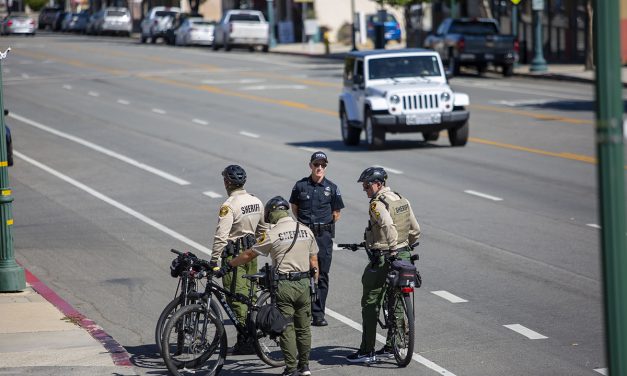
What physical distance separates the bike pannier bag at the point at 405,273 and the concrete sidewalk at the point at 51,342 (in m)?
2.48

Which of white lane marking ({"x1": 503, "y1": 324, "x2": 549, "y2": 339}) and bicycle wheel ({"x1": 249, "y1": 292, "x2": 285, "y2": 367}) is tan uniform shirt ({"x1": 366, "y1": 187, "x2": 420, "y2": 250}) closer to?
bicycle wheel ({"x1": 249, "y1": 292, "x2": 285, "y2": 367})

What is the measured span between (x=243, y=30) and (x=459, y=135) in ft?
126

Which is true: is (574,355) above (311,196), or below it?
below

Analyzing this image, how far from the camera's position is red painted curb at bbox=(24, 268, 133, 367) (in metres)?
11.3

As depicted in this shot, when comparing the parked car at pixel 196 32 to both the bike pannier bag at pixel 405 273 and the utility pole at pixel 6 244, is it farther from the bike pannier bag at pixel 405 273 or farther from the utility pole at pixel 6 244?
the bike pannier bag at pixel 405 273

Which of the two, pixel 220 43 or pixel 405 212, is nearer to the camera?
pixel 405 212

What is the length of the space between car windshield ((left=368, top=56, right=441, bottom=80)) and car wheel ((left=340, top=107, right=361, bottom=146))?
1.44 metres

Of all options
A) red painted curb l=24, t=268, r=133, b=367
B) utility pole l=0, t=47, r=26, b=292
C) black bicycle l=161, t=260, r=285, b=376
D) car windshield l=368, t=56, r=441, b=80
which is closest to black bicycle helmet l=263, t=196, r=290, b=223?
black bicycle l=161, t=260, r=285, b=376

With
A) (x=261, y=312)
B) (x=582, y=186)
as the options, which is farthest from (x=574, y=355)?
(x=582, y=186)

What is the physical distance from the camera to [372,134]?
85.2 ft

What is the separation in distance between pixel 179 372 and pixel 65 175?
14.6m

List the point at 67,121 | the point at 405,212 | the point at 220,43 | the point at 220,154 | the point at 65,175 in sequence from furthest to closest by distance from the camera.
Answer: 1. the point at 220,43
2. the point at 67,121
3. the point at 220,154
4. the point at 65,175
5. the point at 405,212

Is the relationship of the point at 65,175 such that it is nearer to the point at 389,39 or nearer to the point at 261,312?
the point at 261,312

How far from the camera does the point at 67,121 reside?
112ft
